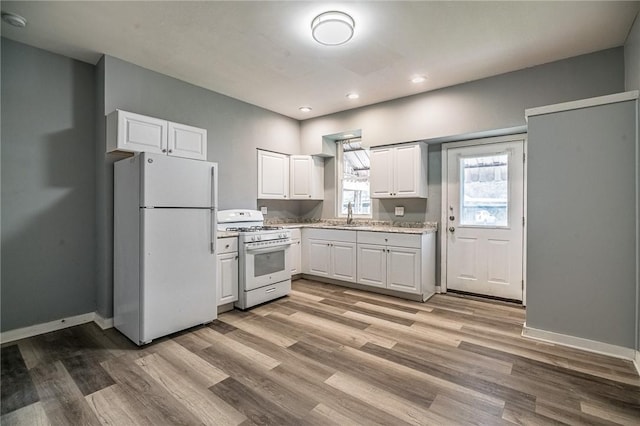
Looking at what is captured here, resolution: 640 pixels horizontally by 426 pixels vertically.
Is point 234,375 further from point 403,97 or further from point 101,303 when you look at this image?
point 403,97

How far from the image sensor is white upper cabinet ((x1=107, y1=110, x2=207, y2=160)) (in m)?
2.87

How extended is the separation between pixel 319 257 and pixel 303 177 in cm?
139

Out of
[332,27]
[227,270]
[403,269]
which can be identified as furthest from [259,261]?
[332,27]

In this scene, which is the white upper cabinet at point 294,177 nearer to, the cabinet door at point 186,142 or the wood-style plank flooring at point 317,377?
the cabinet door at point 186,142

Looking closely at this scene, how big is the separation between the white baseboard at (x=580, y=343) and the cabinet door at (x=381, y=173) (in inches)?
90.2

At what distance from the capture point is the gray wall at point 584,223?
236 cm

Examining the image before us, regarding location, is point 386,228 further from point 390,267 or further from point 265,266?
point 265,266

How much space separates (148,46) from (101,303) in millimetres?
2620

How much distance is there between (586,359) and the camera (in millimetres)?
2348

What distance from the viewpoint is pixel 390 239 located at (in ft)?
13.1

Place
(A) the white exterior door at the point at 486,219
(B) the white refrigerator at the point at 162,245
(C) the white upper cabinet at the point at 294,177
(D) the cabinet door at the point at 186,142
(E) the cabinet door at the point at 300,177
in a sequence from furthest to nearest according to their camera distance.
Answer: (E) the cabinet door at the point at 300,177
(C) the white upper cabinet at the point at 294,177
(A) the white exterior door at the point at 486,219
(D) the cabinet door at the point at 186,142
(B) the white refrigerator at the point at 162,245

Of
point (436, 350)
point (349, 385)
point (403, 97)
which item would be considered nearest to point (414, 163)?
A: point (403, 97)

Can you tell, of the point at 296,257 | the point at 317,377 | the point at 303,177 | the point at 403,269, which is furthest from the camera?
the point at 303,177

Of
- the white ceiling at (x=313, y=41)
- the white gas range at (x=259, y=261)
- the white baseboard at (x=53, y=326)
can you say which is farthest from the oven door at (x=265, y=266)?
the white ceiling at (x=313, y=41)
